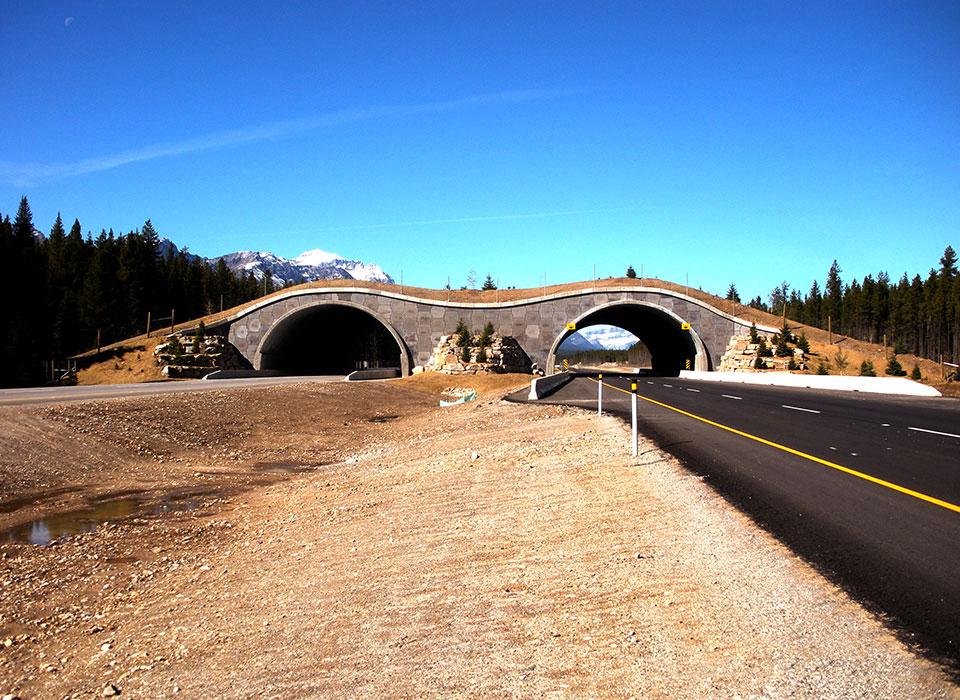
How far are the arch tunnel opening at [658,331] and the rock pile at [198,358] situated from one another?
29574mm

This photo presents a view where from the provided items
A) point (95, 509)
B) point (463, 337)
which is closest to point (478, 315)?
point (463, 337)

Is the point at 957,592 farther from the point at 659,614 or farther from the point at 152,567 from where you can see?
the point at 152,567

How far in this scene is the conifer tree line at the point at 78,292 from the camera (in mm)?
66562

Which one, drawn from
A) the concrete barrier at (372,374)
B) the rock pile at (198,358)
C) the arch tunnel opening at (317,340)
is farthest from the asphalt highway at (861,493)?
the arch tunnel opening at (317,340)

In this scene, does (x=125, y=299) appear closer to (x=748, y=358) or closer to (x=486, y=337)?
(x=486, y=337)

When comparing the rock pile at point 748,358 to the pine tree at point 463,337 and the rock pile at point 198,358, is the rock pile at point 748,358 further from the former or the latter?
the rock pile at point 198,358

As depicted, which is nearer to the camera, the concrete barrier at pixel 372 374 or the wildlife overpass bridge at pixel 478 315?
the concrete barrier at pixel 372 374

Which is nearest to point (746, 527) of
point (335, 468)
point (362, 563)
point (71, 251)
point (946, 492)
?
point (946, 492)

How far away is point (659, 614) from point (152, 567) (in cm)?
712

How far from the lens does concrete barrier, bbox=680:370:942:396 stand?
31.0 metres

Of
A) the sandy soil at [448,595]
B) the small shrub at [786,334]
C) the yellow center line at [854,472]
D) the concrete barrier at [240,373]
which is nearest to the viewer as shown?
the sandy soil at [448,595]

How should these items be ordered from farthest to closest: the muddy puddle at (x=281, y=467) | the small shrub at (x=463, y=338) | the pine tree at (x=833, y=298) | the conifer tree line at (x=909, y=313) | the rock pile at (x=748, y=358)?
the pine tree at (x=833, y=298)
the conifer tree line at (x=909, y=313)
the small shrub at (x=463, y=338)
the rock pile at (x=748, y=358)
the muddy puddle at (x=281, y=467)

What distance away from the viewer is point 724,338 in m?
58.3

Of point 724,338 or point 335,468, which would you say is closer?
point 335,468
